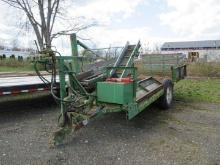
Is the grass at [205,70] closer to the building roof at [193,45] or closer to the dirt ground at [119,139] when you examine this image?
the dirt ground at [119,139]

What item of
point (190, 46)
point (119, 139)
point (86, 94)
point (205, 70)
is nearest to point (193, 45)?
point (190, 46)

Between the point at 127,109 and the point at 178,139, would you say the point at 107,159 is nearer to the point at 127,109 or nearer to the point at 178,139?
the point at 127,109

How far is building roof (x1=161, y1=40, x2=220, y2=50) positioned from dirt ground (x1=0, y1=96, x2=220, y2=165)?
205ft

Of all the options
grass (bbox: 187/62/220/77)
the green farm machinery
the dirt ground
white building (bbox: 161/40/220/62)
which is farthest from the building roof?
the green farm machinery

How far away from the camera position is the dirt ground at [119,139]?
167 inches

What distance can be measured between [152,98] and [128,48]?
157 centimetres

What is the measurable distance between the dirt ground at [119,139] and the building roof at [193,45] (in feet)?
205

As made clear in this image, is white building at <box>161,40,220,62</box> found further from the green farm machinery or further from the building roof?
the green farm machinery

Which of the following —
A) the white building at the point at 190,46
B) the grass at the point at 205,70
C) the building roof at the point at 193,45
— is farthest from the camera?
the building roof at the point at 193,45

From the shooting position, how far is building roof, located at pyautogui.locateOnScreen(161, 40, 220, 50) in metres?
66.0

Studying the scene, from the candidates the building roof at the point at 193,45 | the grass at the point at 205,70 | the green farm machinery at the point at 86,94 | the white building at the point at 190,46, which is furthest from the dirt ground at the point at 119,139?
the building roof at the point at 193,45

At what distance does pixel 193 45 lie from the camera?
67750mm

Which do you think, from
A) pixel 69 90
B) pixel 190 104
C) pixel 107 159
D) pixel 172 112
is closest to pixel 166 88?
pixel 172 112

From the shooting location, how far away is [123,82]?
16.5 ft
